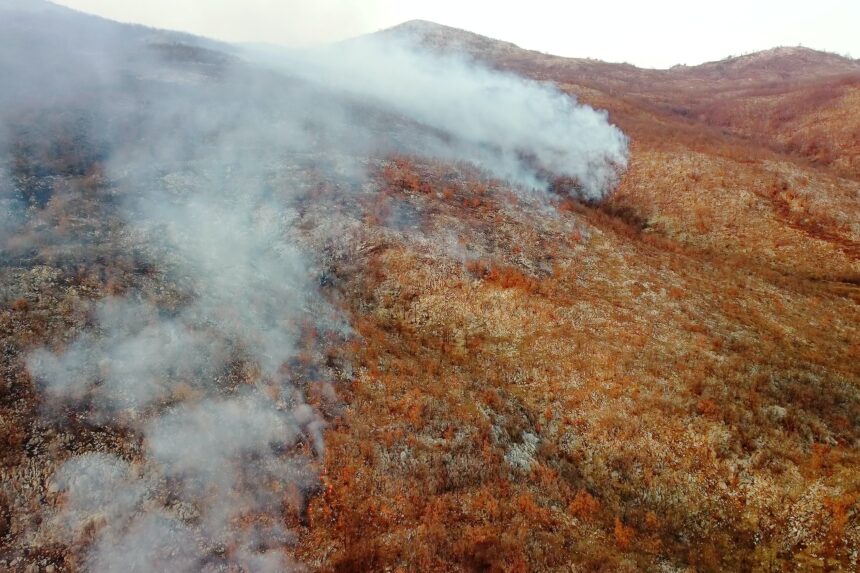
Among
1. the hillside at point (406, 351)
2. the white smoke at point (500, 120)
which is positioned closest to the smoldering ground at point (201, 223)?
the hillside at point (406, 351)

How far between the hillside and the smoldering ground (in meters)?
0.12

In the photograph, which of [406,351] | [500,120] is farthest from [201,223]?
[500,120]

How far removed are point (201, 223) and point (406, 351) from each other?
43.6 ft

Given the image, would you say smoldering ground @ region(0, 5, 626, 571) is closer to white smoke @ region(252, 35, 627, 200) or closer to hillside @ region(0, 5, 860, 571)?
hillside @ region(0, 5, 860, 571)

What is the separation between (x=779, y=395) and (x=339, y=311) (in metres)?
17.1

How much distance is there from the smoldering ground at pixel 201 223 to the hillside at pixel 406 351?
117 mm

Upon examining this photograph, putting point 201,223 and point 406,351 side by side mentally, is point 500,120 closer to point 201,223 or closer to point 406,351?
point 201,223

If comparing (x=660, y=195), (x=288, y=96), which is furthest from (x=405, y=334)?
(x=288, y=96)

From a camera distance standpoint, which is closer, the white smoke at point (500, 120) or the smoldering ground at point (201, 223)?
the smoldering ground at point (201, 223)

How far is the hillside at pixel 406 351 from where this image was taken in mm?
11820

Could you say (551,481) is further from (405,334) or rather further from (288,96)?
(288,96)

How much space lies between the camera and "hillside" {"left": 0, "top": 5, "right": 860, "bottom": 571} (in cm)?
1182

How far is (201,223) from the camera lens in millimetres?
23516

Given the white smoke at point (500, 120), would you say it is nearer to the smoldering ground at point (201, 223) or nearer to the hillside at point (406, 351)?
the smoldering ground at point (201, 223)
